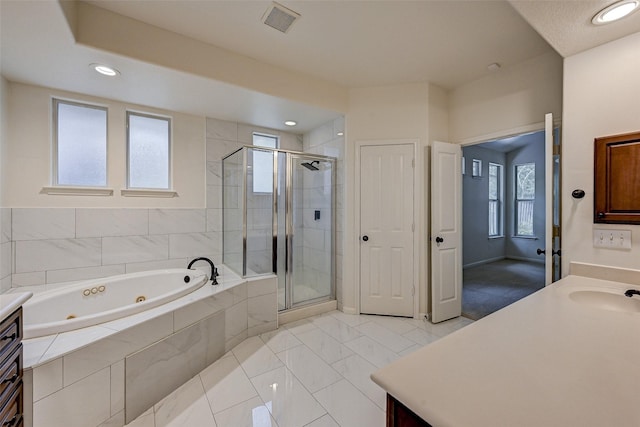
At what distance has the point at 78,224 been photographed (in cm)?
262

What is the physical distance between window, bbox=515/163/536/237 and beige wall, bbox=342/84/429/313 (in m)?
5.19

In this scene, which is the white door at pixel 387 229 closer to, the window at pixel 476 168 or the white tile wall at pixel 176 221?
the white tile wall at pixel 176 221

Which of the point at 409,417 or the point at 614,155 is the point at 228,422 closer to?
the point at 409,417

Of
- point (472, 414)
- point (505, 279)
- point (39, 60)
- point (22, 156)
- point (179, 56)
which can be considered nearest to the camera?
point (472, 414)

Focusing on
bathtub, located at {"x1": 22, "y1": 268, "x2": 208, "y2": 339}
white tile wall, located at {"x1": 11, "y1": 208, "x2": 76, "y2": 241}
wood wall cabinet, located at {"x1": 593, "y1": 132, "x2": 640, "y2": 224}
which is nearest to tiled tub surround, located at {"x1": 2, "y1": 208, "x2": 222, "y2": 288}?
white tile wall, located at {"x1": 11, "y1": 208, "x2": 76, "y2": 241}

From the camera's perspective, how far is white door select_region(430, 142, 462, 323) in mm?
2947

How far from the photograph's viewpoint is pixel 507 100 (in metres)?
2.70

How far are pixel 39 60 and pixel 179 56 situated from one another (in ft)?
3.32

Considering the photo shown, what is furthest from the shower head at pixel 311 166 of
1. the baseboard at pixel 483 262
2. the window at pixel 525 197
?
the window at pixel 525 197

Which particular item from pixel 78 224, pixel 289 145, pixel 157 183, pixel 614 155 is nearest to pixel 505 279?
pixel 614 155

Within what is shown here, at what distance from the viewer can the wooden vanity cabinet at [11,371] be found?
1.12 meters

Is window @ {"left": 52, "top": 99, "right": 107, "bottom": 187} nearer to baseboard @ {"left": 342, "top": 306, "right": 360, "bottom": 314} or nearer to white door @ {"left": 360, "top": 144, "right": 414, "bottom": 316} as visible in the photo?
white door @ {"left": 360, "top": 144, "right": 414, "bottom": 316}

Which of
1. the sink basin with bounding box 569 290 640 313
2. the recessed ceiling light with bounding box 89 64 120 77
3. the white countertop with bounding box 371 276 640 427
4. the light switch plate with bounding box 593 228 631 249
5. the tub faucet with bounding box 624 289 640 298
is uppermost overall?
the recessed ceiling light with bounding box 89 64 120 77

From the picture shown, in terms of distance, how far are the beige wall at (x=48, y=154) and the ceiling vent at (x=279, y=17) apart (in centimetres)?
170
